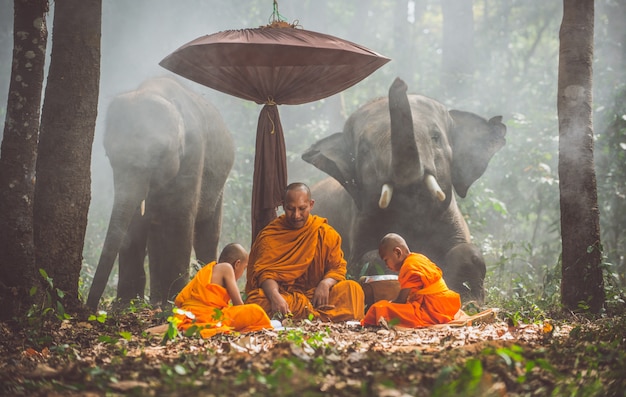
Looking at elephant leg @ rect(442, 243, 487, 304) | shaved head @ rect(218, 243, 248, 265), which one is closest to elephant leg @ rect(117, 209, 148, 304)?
shaved head @ rect(218, 243, 248, 265)

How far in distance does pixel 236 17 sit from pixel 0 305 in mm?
12558

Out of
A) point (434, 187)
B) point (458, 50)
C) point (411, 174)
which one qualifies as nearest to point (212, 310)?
point (411, 174)

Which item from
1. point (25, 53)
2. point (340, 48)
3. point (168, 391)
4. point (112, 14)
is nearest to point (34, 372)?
point (168, 391)

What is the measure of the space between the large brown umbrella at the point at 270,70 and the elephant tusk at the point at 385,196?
4.76ft

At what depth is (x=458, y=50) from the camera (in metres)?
19.0

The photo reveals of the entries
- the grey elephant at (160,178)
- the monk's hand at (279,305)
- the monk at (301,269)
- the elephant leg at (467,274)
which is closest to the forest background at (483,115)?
the elephant leg at (467,274)

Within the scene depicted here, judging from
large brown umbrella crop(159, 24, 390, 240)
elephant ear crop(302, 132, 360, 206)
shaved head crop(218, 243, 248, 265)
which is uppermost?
large brown umbrella crop(159, 24, 390, 240)

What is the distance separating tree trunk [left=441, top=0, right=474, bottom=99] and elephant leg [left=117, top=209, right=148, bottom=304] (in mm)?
10203

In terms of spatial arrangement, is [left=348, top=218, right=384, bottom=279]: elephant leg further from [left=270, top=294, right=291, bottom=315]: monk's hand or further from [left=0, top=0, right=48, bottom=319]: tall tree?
[left=0, top=0, right=48, bottom=319]: tall tree

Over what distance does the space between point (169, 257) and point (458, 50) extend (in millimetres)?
11196

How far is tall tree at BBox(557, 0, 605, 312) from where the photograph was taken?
7500 millimetres

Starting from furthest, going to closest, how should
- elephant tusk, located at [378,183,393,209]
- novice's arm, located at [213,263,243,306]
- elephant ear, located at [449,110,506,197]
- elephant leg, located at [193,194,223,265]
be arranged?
elephant leg, located at [193,194,223,265] → elephant ear, located at [449,110,506,197] → elephant tusk, located at [378,183,393,209] → novice's arm, located at [213,263,243,306]

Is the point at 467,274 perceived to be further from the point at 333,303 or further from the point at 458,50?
the point at 458,50

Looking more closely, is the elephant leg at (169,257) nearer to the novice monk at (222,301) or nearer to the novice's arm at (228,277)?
the novice monk at (222,301)
